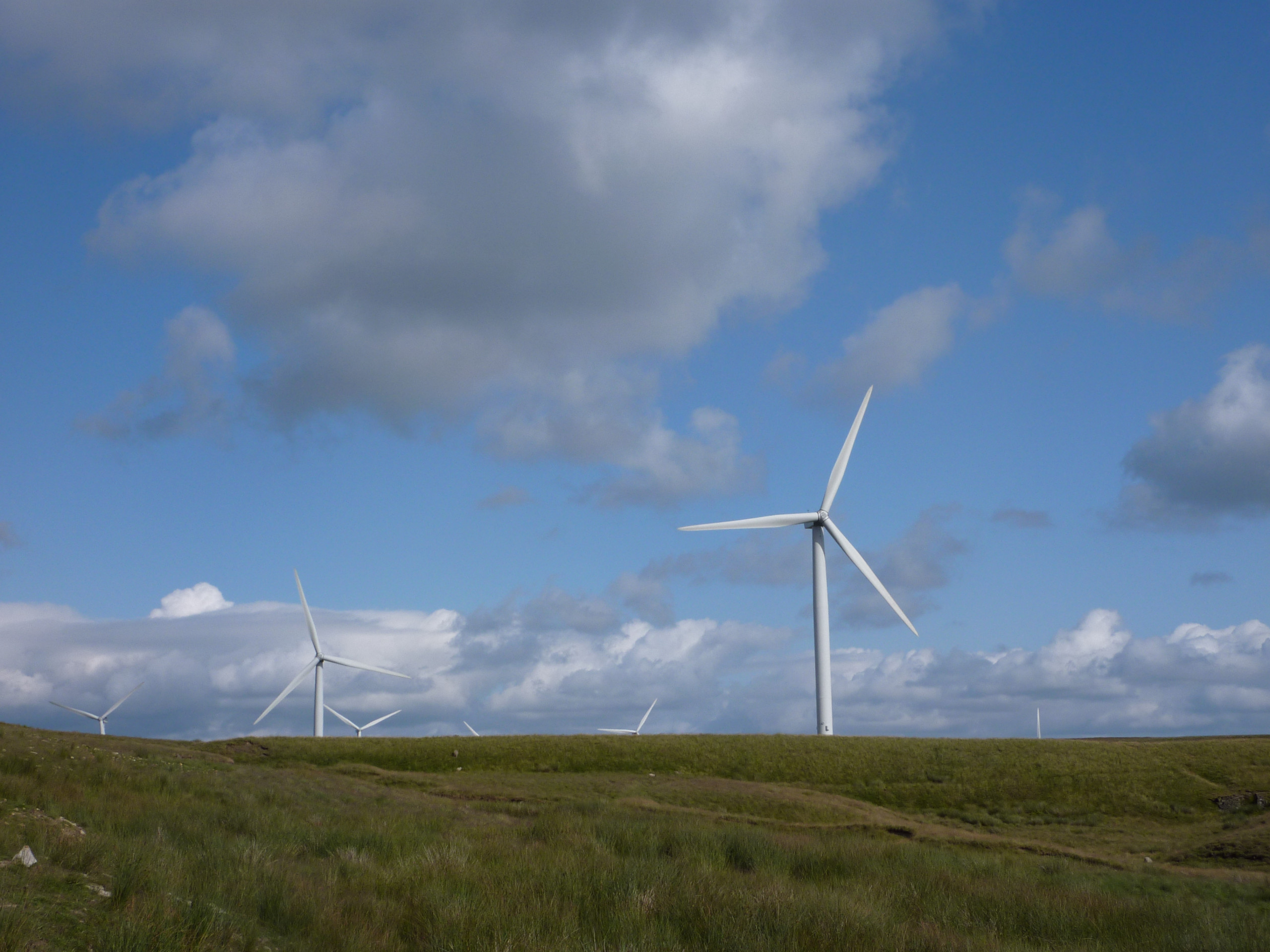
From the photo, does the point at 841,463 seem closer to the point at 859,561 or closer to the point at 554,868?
the point at 859,561

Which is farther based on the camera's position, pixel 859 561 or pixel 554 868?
pixel 859 561

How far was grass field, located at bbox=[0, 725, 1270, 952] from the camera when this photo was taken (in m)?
9.00

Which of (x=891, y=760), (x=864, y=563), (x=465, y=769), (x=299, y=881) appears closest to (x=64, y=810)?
(x=299, y=881)

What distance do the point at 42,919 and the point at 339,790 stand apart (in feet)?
75.8

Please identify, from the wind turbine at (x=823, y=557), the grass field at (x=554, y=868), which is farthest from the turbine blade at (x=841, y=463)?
the grass field at (x=554, y=868)

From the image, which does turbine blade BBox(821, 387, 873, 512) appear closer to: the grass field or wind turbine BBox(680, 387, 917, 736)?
wind turbine BBox(680, 387, 917, 736)

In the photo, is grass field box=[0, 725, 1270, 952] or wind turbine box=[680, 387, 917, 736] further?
wind turbine box=[680, 387, 917, 736]

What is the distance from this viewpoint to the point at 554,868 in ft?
41.3

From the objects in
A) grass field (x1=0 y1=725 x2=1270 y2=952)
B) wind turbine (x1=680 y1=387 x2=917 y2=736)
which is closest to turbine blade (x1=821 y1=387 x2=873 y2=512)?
wind turbine (x1=680 y1=387 x2=917 y2=736)

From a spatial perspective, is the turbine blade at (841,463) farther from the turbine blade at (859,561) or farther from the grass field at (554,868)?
the grass field at (554,868)

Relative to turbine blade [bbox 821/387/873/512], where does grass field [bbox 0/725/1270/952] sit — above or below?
below

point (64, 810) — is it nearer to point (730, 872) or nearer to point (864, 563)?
point (730, 872)

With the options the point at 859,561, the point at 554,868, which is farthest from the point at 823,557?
the point at 554,868

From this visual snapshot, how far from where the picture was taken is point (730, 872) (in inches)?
555
